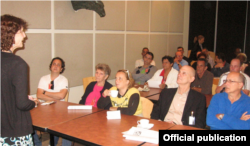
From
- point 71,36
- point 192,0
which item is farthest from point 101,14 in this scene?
point 192,0

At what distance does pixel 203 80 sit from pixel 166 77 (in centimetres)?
76

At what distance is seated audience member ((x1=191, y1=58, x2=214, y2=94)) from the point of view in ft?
14.4

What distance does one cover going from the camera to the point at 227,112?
2.73m

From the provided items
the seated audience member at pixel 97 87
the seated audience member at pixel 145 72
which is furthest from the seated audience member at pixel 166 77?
the seated audience member at pixel 97 87

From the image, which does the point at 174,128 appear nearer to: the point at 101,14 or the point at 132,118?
the point at 132,118

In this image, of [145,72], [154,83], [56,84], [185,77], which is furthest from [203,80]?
[56,84]

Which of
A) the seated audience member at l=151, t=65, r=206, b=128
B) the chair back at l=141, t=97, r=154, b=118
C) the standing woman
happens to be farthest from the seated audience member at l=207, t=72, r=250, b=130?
the standing woman

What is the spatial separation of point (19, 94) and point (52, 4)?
134 inches

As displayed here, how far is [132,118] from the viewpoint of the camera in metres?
2.71

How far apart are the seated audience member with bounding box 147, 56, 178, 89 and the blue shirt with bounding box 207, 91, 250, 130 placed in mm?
2027

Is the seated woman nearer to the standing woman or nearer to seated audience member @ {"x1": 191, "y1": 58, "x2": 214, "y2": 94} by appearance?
the standing woman

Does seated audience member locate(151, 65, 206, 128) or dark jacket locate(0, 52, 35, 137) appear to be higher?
dark jacket locate(0, 52, 35, 137)

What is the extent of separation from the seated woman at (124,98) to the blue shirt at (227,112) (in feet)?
2.83

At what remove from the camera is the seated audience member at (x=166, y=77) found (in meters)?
4.81
